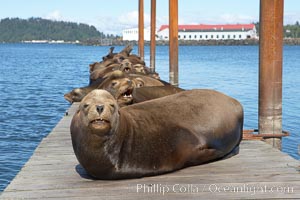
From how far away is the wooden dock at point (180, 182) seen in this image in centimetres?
491

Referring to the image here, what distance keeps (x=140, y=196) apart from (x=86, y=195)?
434 mm

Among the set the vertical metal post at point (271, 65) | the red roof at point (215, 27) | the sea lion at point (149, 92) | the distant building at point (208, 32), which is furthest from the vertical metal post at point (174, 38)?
the red roof at point (215, 27)

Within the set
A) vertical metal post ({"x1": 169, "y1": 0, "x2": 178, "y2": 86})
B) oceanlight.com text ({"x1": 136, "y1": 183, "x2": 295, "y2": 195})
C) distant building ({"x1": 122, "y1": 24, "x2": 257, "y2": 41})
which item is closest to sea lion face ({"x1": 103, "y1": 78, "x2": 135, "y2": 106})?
oceanlight.com text ({"x1": 136, "y1": 183, "x2": 295, "y2": 195})

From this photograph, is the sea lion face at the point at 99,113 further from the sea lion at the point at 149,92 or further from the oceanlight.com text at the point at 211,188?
the sea lion at the point at 149,92

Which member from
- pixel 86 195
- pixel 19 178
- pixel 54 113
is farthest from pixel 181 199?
pixel 54 113

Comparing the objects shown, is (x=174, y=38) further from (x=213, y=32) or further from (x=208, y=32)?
(x=213, y=32)

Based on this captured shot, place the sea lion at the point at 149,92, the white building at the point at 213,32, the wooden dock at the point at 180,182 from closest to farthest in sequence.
→ the wooden dock at the point at 180,182
the sea lion at the point at 149,92
the white building at the point at 213,32

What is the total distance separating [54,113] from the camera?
18422 millimetres

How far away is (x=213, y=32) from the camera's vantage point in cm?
18100

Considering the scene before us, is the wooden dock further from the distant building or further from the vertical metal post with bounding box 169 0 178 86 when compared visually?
the distant building

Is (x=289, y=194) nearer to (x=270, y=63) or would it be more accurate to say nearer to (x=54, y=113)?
(x=270, y=63)

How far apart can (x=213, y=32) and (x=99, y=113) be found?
178 m

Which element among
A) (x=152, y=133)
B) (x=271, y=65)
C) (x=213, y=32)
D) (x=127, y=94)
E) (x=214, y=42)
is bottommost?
(x=214, y=42)

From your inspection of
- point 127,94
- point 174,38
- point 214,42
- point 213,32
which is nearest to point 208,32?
point 213,32
